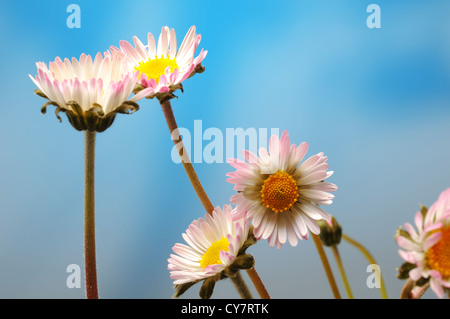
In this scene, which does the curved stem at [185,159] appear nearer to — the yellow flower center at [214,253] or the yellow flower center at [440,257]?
the yellow flower center at [214,253]

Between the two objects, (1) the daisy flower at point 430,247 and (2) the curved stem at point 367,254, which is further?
(2) the curved stem at point 367,254

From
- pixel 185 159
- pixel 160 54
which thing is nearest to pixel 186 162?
pixel 185 159

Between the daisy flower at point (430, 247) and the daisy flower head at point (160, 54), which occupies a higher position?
the daisy flower head at point (160, 54)

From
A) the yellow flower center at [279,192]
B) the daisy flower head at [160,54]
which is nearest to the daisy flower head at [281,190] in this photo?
the yellow flower center at [279,192]

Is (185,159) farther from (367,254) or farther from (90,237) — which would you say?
(367,254)

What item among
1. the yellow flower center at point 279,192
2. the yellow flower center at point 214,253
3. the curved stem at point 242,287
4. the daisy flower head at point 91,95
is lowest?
the curved stem at point 242,287
